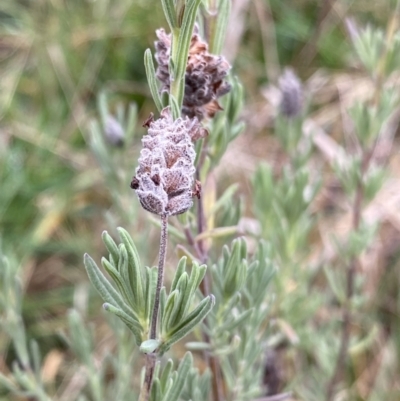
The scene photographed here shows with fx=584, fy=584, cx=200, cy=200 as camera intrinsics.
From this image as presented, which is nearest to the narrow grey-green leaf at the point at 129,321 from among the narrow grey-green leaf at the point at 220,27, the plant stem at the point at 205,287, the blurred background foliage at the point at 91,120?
the plant stem at the point at 205,287

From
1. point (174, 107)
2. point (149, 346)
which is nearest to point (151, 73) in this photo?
point (174, 107)

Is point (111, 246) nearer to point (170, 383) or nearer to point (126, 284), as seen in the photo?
point (126, 284)

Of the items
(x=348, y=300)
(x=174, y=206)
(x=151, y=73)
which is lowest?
(x=348, y=300)

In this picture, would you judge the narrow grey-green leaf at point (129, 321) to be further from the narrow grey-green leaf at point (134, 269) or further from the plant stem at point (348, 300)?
the plant stem at point (348, 300)

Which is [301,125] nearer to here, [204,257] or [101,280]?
[204,257]

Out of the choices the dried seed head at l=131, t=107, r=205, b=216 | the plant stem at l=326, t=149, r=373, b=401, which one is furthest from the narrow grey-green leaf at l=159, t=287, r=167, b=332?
the plant stem at l=326, t=149, r=373, b=401

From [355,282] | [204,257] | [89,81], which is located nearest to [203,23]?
[204,257]

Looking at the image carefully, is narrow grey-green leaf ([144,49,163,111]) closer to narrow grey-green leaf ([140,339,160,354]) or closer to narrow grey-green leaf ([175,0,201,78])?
narrow grey-green leaf ([175,0,201,78])
